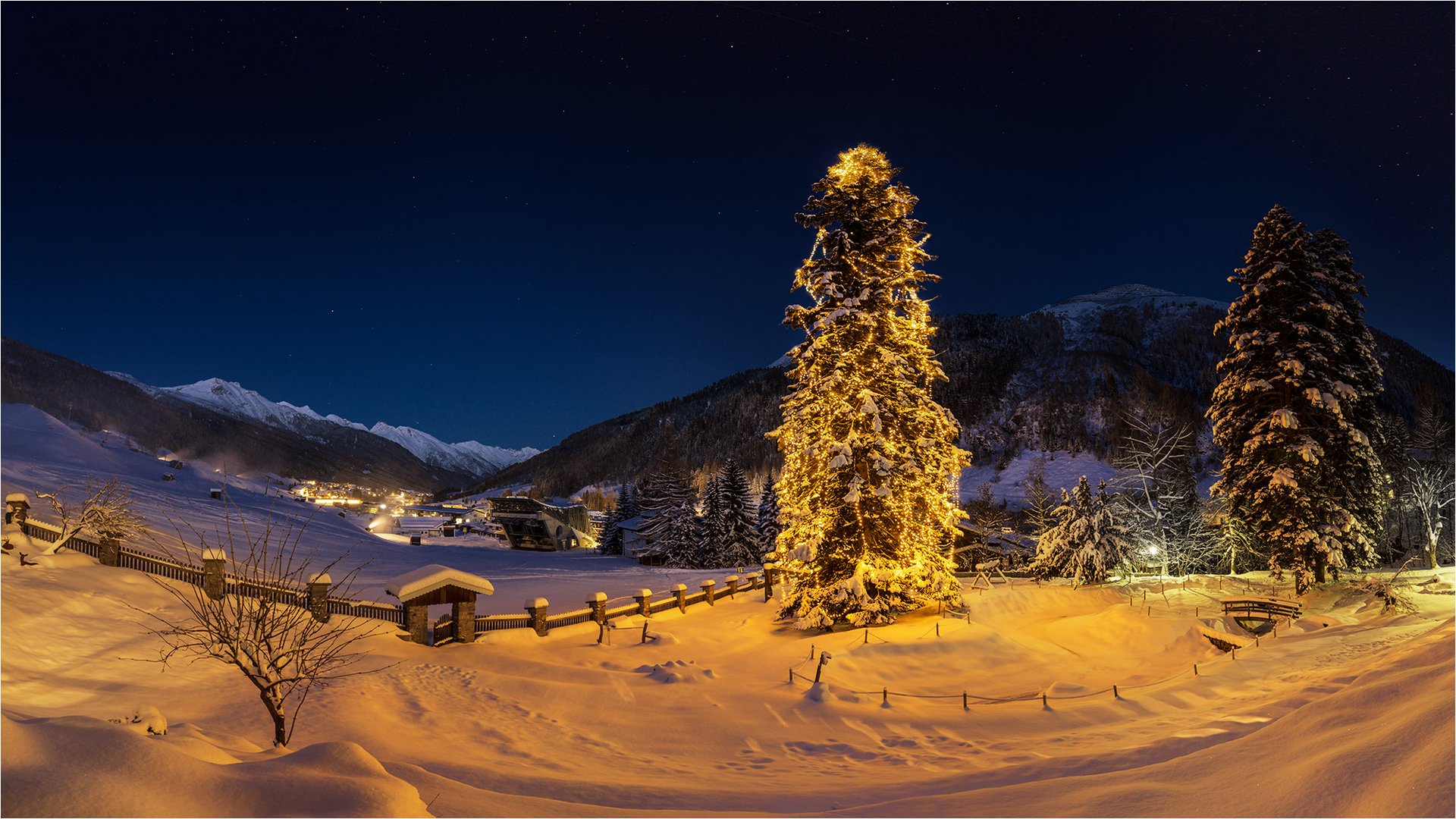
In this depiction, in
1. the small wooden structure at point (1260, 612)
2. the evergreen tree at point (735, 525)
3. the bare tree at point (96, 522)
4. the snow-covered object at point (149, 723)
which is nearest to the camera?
the snow-covered object at point (149, 723)

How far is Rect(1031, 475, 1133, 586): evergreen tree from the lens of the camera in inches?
1174

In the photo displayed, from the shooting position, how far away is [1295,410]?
22328mm

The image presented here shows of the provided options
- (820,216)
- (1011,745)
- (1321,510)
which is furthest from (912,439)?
(1321,510)

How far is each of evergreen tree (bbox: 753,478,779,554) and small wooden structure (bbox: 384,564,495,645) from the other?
1557 inches

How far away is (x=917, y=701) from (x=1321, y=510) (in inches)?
662

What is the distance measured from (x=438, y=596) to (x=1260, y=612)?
23923mm

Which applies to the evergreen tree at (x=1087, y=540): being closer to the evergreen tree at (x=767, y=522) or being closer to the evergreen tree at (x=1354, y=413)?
the evergreen tree at (x=1354, y=413)

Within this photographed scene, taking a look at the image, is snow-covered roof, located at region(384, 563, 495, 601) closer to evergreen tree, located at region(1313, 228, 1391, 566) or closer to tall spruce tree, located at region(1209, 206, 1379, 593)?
tall spruce tree, located at region(1209, 206, 1379, 593)

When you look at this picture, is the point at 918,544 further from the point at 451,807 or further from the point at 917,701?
the point at 451,807

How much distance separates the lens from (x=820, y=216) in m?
22.3

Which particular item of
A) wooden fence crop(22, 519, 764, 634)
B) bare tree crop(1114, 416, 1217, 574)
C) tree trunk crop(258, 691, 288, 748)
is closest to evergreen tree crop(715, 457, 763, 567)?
bare tree crop(1114, 416, 1217, 574)

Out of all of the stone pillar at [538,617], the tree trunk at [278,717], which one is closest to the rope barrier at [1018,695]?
the stone pillar at [538,617]

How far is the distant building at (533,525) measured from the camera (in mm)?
76000

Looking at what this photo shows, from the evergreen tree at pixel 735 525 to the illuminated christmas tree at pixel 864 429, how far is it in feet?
112
